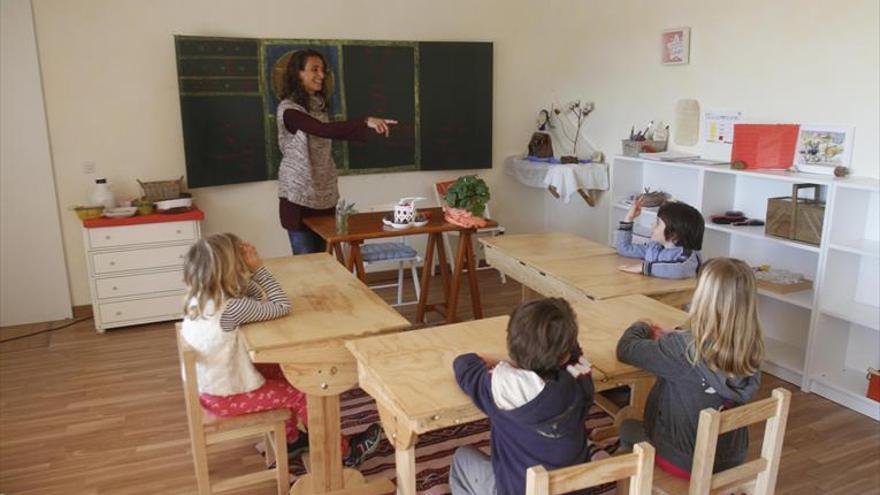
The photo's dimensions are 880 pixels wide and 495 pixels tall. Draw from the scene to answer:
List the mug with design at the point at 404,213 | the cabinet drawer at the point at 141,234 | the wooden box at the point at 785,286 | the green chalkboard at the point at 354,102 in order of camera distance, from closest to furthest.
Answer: the wooden box at the point at 785,286, the mug with design at the point at 404,213, the cabinet drawer at the point at 141,234, the green chalkboard at the point at 354,102

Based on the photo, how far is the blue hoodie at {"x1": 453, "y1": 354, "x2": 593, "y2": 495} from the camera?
172cm

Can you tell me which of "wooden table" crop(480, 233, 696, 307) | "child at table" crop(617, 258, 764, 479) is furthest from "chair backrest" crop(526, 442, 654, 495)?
"wooden table" crop(480, 233, 696, 307)

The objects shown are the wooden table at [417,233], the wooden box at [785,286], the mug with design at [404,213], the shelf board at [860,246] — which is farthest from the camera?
the mug with design at [404,213]

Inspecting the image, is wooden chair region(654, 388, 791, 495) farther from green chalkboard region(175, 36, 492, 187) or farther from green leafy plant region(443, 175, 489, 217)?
green chalkboard region(175, 36, 492, 187)

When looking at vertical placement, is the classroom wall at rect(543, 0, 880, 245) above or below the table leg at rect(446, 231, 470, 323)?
above

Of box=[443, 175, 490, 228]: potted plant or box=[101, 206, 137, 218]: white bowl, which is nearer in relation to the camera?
box=[443, 175, 490, 228]: potted plant

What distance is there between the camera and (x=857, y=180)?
3.47 metres

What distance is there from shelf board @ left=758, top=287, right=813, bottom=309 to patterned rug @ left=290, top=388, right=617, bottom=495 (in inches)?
46.6

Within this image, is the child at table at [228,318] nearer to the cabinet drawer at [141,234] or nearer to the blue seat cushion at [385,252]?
the blue seat cushion at [385,252]

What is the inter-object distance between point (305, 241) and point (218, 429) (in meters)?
1.85

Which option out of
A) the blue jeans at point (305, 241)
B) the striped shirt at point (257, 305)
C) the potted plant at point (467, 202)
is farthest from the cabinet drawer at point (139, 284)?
the striped shirt at point (257, 305)

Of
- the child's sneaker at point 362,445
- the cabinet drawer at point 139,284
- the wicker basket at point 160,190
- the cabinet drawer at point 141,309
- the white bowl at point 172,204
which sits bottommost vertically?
the child's sneaker at point 362,445

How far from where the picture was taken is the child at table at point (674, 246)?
9.53ft

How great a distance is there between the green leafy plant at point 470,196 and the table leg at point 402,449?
2221 millimetres
